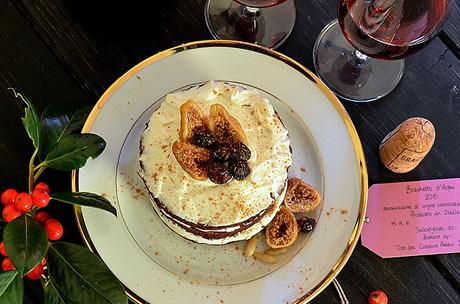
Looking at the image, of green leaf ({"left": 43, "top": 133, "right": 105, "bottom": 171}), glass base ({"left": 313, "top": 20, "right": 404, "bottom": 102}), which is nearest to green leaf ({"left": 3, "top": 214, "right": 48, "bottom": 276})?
green leaf ({"left": 43, "top": 133, "right": 105, "bottom": 171})

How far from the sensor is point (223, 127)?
1260 millimetres

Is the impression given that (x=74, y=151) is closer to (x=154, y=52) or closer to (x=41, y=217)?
(x=41, y=217)

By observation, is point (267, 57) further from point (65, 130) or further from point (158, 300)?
point (158, 300)

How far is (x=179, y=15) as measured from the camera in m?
1.57

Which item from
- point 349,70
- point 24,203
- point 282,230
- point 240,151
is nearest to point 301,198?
point 282,230

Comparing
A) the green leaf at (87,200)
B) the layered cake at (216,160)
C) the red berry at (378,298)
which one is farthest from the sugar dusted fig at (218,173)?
the red berry at (378,298)

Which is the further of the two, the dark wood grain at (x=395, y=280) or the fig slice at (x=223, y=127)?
the dark wood grain at (x=395, y=280)

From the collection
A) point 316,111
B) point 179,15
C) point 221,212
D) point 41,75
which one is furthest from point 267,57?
point 41,75

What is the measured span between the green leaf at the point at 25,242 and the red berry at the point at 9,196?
0.06 m

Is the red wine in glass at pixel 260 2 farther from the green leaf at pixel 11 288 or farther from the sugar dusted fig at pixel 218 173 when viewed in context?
the green leaf at pixel 11 288

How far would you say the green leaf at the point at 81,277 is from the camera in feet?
4.17

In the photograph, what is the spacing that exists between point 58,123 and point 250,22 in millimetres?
510

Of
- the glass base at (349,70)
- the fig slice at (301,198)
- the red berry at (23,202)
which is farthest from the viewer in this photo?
the glass base at (349,70)

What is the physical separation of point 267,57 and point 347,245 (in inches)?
17.1
